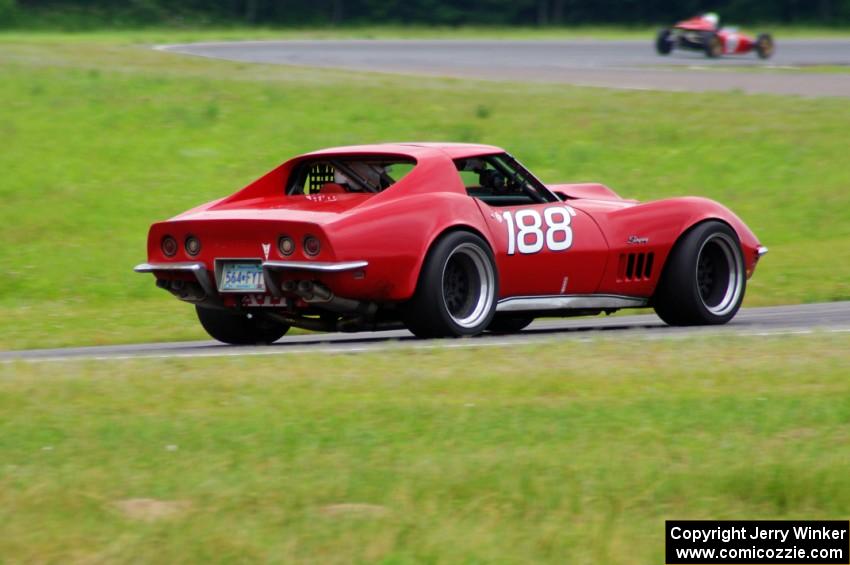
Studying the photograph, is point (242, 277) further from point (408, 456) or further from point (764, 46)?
point (764, 46)

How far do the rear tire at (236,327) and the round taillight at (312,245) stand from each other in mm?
1386

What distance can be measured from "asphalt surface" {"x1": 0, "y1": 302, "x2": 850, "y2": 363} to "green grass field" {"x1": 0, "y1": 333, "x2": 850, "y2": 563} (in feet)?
2.78

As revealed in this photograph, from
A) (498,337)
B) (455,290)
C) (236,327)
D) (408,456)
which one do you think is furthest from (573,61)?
(408,456)

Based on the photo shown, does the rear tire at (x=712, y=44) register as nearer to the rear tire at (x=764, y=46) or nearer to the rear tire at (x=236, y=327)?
the rear tire at (x=764, y=46)

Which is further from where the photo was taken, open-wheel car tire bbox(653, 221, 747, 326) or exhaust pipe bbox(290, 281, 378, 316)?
open-wheel car tire bbox(653, 221, 747, 326)

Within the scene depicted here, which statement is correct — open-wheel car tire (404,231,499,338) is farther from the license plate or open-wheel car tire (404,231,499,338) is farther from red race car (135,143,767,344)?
the license plate

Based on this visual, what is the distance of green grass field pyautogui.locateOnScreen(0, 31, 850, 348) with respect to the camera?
14.6 meters

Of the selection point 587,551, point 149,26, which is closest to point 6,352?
point 587,551

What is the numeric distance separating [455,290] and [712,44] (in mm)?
28890

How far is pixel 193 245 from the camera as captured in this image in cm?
944

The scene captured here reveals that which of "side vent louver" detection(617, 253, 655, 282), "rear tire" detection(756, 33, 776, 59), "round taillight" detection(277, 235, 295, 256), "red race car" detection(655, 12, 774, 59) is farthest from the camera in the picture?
"red race car" detection(655, 12, 774, 59)

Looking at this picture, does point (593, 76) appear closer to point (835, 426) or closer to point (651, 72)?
point (651, 72)

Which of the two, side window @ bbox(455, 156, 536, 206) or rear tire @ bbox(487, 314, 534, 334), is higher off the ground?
side window @ bbox(455, 156, 536, 206)

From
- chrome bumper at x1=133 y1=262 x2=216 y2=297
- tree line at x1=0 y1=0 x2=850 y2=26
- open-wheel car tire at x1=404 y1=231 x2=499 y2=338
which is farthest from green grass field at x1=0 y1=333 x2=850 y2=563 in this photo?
tree line at x1=0 y1=0 x2=850 y2=26
